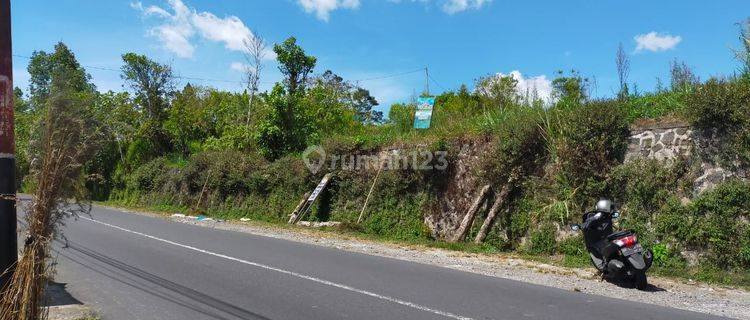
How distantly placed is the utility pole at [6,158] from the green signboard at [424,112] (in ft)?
50.4

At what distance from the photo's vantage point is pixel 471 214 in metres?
15.3

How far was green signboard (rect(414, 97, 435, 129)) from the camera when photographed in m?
19.0

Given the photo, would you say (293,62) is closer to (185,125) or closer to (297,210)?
(297,210)

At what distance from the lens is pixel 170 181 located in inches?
1300

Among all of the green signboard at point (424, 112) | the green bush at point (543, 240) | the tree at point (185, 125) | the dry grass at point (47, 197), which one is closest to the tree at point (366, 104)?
the tree at point (185, 125)

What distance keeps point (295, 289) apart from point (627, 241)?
205 inches

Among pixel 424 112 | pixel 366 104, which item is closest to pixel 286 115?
pixel 424 112

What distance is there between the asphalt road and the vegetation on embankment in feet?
7.81

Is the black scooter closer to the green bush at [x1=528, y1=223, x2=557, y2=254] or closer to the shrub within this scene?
the shrub

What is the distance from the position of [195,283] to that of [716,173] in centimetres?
982

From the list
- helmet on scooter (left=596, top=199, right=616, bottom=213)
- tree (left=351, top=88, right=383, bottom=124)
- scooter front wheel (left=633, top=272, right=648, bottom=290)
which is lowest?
scooter front wheel (left=633, top=272, right=648, bottom=290)

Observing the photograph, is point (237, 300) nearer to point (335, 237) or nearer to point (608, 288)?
point (608, 288)

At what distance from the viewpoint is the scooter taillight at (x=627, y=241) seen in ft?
28.6

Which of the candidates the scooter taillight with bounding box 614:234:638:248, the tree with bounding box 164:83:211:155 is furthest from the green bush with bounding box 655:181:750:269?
the tree with bounding box 164:83:211:155
